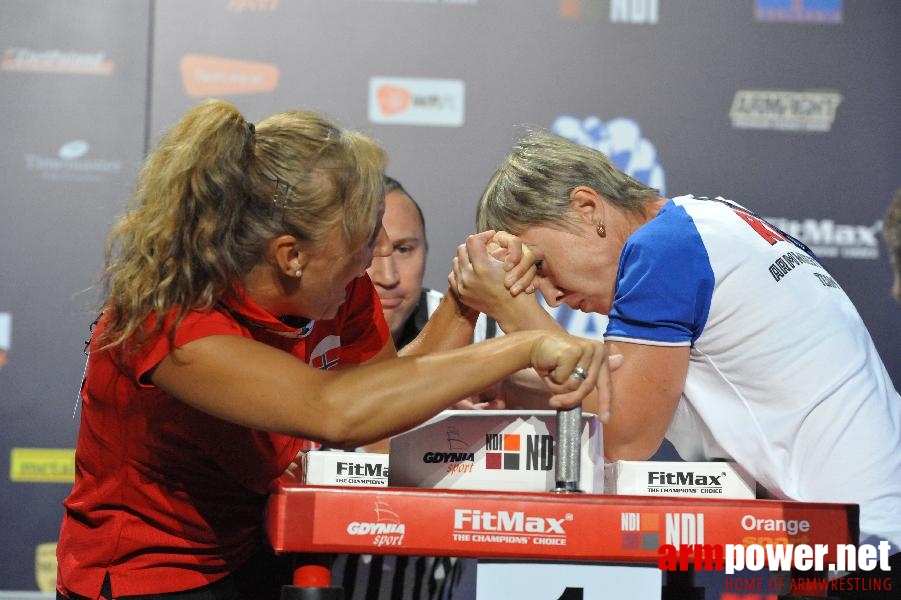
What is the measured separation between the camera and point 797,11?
374 centimetres

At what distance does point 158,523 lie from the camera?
4.59 feet

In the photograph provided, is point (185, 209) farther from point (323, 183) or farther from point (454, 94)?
point (454, 94)

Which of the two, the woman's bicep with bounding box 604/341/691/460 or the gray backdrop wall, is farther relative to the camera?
the gray backdrop wall

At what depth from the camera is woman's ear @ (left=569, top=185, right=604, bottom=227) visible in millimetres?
1852

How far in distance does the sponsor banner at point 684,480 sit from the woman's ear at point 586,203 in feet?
1.65

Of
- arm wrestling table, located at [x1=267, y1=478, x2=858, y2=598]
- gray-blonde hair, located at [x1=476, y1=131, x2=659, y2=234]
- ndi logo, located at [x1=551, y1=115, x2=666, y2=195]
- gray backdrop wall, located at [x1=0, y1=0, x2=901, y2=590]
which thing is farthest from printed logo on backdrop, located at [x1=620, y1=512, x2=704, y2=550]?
ndi logo, located at [x1=551, y1=115, x2=666, y2=195]

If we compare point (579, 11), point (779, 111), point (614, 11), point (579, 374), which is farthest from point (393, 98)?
point (579, 374)

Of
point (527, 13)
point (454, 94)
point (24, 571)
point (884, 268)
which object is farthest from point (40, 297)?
point (884, 268)

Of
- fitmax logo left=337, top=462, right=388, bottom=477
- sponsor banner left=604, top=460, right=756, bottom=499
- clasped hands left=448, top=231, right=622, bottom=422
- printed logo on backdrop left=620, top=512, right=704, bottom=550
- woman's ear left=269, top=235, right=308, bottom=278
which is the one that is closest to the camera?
printed logo on backdrop left=620, top=512, right=704, bottom=550

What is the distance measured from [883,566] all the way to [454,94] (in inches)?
104

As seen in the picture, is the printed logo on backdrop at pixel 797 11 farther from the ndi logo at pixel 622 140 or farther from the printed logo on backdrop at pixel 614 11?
the ndi logo at pixel 622 140

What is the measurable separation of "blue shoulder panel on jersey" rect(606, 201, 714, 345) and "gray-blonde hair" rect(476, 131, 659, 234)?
0.28m

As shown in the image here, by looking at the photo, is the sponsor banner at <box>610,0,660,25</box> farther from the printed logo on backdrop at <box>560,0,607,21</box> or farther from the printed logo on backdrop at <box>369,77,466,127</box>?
the printed logo on backdrop at <box>369,77,466,127</box>

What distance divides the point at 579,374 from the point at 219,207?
53 cm
